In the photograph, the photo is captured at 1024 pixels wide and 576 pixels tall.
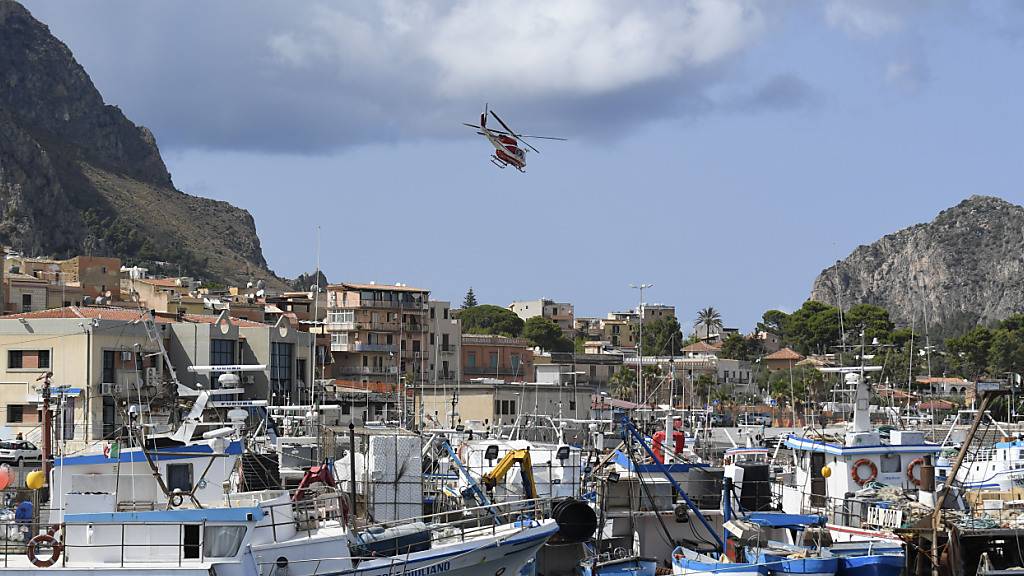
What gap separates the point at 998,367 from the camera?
11625 centimetres

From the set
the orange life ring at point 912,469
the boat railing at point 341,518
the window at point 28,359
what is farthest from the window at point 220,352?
the boat railing at point 341,518

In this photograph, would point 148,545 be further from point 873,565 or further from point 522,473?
point 873,565

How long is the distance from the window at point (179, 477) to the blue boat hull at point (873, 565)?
11.3m

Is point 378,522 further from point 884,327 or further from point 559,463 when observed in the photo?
point 884,327

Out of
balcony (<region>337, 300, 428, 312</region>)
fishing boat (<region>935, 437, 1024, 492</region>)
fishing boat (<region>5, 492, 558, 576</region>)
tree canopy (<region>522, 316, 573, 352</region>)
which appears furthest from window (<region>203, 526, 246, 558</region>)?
tree canopy (<region>522, 316, 573, 352</region>)

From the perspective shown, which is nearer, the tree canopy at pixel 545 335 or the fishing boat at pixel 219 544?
the fishing boat at pixel 219 544

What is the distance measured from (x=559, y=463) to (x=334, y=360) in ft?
182

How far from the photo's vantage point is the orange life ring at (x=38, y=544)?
23.5 meters

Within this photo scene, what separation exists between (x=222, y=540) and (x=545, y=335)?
107 metres

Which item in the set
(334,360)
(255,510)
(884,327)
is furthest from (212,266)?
(255,510)

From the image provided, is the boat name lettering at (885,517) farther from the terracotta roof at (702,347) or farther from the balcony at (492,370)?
the terracotta roof at (702,347)

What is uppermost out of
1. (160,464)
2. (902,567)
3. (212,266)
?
(212,266)

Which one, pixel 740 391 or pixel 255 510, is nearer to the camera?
pixel 255 510

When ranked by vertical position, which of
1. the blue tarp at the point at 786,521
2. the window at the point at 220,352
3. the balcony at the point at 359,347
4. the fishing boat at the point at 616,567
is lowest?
the fishing boat at the point at 616,567
